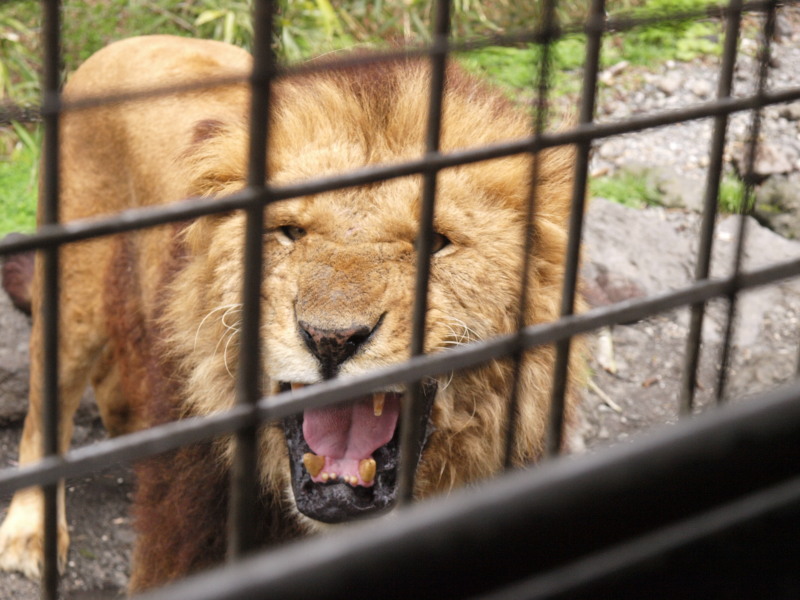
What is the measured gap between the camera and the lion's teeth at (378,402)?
91.4 inches

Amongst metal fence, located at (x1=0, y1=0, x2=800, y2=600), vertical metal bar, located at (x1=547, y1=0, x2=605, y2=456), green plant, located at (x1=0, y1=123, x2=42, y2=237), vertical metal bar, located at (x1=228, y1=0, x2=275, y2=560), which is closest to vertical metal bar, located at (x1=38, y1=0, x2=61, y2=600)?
metal fence, located at (x1=0, y1=0, x2=800, y2=600)

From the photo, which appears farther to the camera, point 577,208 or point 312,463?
point 312,463

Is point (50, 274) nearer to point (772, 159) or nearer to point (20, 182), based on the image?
point (20, 182)

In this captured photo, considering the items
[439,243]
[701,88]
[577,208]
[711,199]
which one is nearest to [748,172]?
[711,199]

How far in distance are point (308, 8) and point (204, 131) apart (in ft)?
7.69

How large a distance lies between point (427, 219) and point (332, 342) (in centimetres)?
103

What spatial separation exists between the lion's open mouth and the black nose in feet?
0.60

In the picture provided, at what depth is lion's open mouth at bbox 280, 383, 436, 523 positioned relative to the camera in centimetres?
234

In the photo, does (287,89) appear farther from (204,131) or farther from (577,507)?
(577,507)

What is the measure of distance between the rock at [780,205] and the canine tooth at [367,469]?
117 inches

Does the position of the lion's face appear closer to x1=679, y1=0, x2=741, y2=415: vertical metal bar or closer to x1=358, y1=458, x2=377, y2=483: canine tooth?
x1=358, y1=458, x2=377, y2=483: canine tooth

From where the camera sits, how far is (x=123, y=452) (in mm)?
832

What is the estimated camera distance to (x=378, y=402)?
91.7 inches

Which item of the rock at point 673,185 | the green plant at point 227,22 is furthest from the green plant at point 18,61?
the rock at point 673,185
